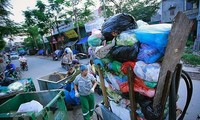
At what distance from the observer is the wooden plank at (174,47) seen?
5.17ft

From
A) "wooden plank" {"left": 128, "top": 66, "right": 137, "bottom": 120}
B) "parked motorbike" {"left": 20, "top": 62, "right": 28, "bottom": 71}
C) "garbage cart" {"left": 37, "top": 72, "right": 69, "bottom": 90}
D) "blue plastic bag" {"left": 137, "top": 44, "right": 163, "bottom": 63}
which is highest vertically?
"blue plastic bag" {"left": 137, "top": 44, "right": 163, "bottom": 63}

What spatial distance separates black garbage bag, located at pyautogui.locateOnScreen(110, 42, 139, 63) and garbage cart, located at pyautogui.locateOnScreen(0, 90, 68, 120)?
1.33 metres

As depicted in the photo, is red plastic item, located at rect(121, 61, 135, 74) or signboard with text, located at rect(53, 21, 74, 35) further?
signboard with text, located at rect(53, 21, 74, 35)

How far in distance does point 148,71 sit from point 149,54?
19 centimetres

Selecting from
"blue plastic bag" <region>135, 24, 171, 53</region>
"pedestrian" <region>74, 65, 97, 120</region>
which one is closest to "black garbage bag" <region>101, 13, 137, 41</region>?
"blue plastic bag" <region>135, 24, 171, 53</region>

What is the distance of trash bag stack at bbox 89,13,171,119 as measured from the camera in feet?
5.70

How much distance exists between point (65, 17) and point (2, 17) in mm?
10111

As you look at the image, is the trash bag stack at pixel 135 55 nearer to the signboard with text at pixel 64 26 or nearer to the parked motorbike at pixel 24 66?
the parked motorbike at pixel 24 66

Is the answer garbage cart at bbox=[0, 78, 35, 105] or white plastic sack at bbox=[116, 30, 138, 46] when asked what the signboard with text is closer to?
garbage cart at bbox=[0, 78, 35, 105]

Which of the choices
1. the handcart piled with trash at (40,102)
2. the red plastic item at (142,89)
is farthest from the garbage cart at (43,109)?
the red plastic item at (142,89)

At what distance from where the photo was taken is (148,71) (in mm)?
1722

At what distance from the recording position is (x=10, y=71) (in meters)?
8.80

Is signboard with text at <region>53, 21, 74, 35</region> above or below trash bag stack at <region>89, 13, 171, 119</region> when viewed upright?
above

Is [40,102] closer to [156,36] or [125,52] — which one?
[125,52]
